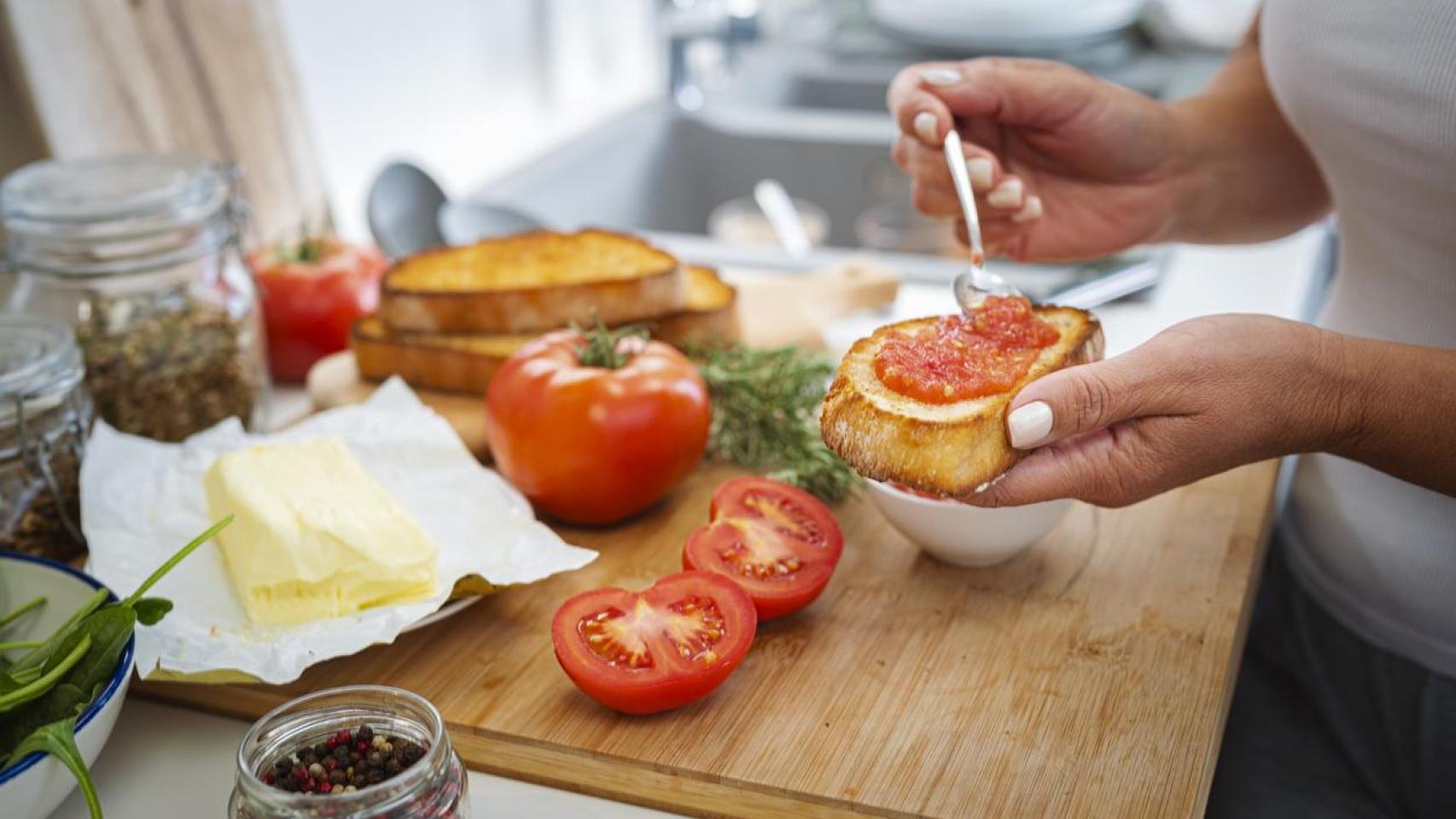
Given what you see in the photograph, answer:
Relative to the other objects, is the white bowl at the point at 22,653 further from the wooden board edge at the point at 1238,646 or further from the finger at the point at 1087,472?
the wooden board edge at the point at 1238,646

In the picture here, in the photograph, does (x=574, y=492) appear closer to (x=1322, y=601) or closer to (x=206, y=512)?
(x=206, y=512)

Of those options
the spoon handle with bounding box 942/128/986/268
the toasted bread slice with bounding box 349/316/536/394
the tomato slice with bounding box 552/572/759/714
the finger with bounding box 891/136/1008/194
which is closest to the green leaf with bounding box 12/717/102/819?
the tomato slice with bounding box 552/572/759/714

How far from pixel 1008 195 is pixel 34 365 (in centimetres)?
96

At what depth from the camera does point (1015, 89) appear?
1.31 meters

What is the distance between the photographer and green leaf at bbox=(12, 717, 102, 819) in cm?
79

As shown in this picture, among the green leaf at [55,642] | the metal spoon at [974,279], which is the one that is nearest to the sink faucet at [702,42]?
the metal spoon at [974,279]

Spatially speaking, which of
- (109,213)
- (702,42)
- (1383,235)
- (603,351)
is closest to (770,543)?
(603,351)

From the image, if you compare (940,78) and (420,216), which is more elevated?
(940,78)

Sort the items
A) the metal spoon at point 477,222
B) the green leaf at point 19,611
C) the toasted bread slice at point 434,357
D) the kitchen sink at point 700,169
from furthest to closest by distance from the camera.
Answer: the kitchen sink at point 700,169, the metal spoon at point 477,222, the toasted bread slice at point 434,357, the green leaf at point 19,611

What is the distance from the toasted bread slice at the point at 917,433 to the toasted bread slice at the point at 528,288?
54 cm

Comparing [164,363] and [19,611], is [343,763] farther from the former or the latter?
[164,363]

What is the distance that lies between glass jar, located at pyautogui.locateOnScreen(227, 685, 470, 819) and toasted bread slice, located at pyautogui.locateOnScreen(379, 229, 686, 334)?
0.67 metres

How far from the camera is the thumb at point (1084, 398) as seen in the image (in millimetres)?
902

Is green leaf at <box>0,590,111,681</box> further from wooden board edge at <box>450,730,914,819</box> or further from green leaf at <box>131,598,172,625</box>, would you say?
wooden board edge at <box>450,730,914,819</box>
